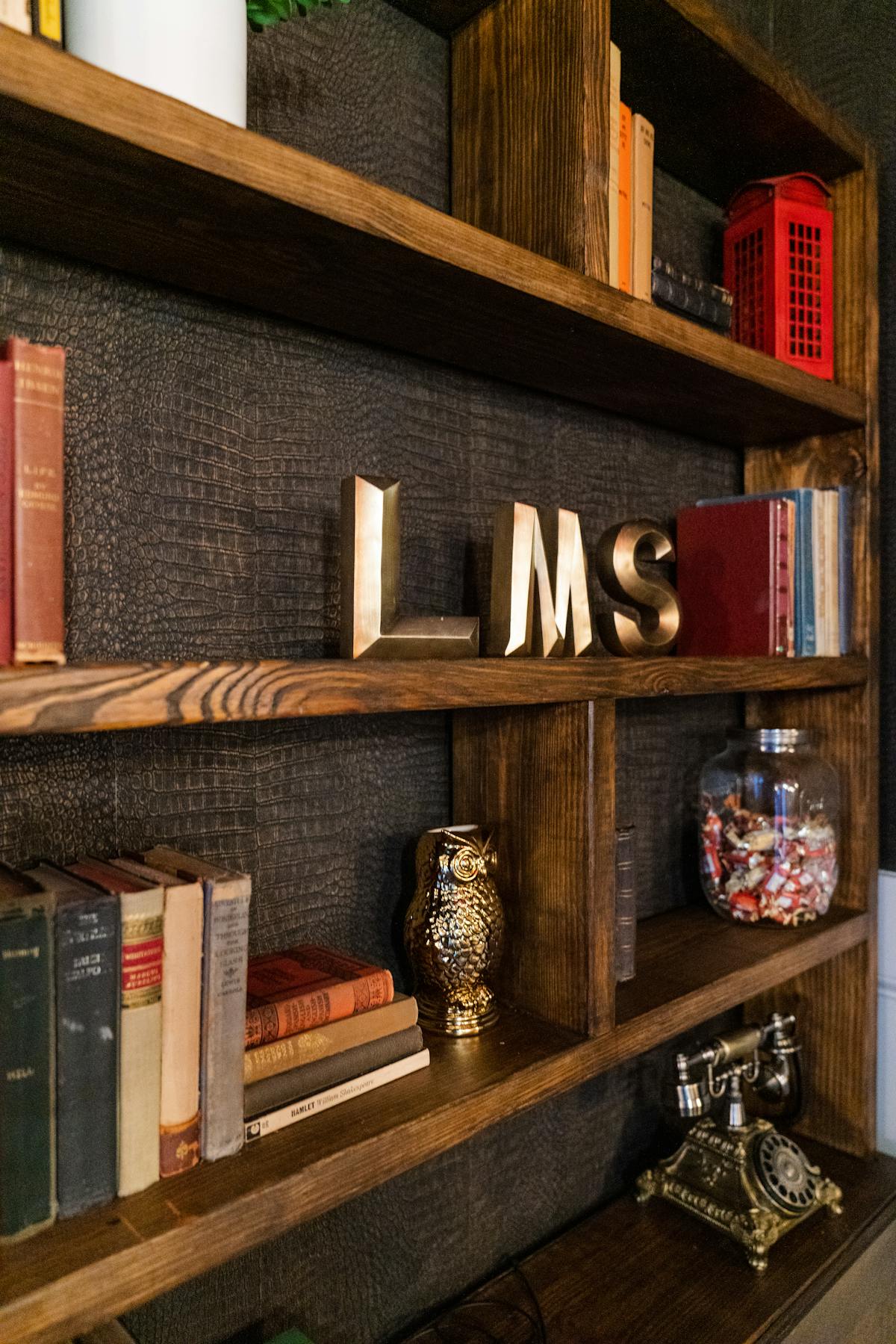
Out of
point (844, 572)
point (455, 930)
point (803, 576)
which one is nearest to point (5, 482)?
point (455, 930)

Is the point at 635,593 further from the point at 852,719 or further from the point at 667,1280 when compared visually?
the point at 667,1280

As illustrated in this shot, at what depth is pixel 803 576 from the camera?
139 cm

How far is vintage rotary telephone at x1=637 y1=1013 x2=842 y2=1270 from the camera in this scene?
1279 mm

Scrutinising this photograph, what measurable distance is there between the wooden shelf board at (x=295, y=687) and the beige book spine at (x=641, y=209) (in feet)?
1.54

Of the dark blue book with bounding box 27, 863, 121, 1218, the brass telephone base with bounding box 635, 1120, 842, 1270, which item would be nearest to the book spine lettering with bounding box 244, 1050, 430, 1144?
the dark blue book with bounding box 27, 863, 121, 1218

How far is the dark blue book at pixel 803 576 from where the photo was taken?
4.55 ft

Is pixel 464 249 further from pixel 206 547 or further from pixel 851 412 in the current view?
pixel 851 412

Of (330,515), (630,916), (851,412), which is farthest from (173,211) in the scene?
(851,412)

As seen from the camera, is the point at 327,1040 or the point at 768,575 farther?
the point at 768,575

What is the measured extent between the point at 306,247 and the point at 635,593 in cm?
59

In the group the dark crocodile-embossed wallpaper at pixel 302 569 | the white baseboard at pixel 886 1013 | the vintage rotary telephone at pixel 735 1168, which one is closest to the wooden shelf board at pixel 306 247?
the dark crocodile-embossed wallpaper at pixel 302 569

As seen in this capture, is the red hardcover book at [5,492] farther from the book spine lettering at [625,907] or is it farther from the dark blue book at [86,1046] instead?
the book spine lettering at [625,907]

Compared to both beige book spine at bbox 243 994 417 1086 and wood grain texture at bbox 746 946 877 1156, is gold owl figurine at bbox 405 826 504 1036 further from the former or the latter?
wood grain texture at bbox 746 946 877 1156

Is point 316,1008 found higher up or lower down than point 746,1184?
higher up
